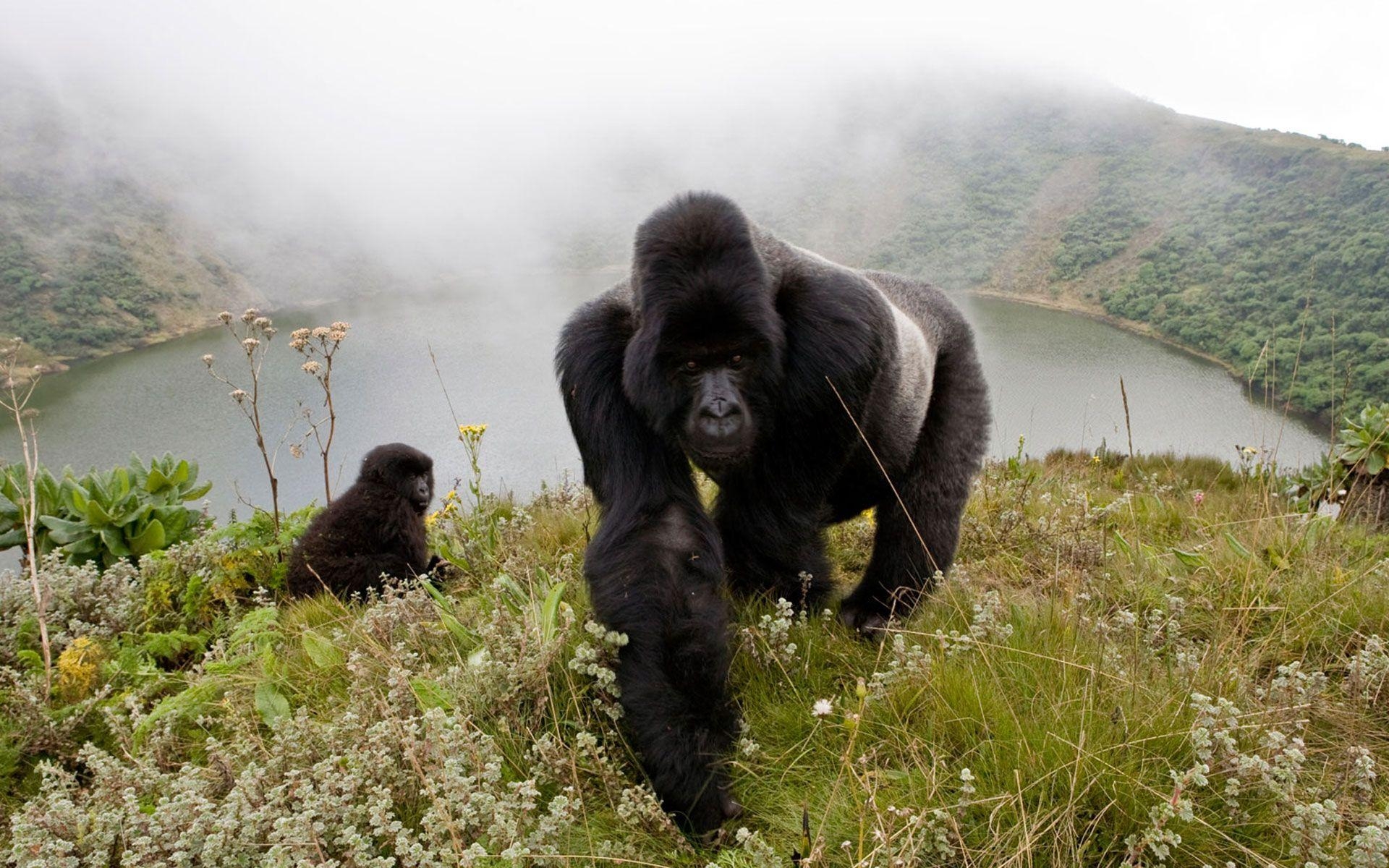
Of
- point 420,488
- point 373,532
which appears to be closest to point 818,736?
point 373,532

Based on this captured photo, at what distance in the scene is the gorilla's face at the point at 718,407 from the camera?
257 centimetres

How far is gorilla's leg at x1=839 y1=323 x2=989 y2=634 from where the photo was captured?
11.2 feet

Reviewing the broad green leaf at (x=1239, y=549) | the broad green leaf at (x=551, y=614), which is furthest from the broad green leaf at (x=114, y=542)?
the broad green leaf at (x=1239, y=549)

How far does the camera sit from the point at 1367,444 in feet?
18.9

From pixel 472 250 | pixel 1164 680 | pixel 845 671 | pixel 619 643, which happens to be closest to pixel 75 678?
pixel 619 643

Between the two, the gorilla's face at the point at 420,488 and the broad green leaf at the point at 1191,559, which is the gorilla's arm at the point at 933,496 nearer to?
the broad green leaf at the point at 1191,559

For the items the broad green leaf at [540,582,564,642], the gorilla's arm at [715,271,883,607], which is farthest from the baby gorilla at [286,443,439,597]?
the gorilla's arm at [715,271,883,607]

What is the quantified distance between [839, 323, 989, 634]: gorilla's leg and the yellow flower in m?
3.63

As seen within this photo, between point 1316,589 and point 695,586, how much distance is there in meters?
2.55

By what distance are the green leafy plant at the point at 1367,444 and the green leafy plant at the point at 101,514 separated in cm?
913

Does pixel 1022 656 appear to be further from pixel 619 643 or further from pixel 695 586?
pixel 619 643

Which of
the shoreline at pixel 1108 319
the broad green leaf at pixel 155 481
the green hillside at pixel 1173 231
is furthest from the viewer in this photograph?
the shoreline at pixel 1108 319

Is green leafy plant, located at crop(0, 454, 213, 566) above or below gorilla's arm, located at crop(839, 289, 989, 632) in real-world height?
below

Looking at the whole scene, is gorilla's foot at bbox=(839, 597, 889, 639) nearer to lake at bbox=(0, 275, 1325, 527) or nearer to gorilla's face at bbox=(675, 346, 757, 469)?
gorilla's face at bbox=(675, 346, 757, 469)
